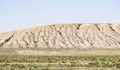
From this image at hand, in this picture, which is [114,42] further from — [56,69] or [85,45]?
[56,69]

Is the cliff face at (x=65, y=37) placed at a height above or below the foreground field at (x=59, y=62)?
above

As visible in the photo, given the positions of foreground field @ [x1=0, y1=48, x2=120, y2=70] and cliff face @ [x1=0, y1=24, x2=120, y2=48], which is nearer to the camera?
foreground field @ [x1=0, y1=48, x2=120, y2=70]

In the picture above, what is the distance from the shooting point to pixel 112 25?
481ft

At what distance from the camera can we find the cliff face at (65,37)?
12350 cm

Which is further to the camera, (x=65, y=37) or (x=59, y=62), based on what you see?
(x=65, y=37)

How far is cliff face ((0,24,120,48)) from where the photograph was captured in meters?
124

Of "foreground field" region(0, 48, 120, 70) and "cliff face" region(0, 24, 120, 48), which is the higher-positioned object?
"cliff face" region(0, 24, 120, 48)

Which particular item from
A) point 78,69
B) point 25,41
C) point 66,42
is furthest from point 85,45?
point 78,69

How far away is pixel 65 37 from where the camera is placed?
132375 millimetres

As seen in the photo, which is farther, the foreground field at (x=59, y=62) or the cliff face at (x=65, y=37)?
the cliff face at (x=65, y=37)

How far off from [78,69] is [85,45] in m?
85.6

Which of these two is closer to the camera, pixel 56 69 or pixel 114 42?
pixel 56 69

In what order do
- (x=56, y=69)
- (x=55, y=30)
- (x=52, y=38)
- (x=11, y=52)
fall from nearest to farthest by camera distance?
1. (x=56, y=69)
2. (x=11, y=52)
3. (x=52, y=38)
4. (x=55, y=30)

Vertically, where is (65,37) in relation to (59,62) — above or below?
above
